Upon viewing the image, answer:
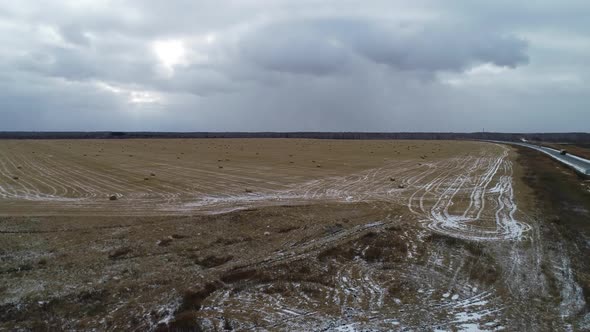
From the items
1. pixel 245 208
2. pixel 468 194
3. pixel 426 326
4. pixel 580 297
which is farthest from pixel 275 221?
pixel 468 194

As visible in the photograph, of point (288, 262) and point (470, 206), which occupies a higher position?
point (470, 206)

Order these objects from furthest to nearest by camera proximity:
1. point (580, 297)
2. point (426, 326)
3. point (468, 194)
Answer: point (468, 194) → point (580, 297) → point (426, 326)

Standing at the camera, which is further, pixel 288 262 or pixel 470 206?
pixel 470 206

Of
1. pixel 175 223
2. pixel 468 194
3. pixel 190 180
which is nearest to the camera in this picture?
pixel 175 223

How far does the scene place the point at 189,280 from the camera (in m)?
9.25

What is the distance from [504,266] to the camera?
33.6ft

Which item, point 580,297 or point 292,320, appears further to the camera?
point 580,297

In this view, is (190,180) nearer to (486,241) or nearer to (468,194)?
(468,194)

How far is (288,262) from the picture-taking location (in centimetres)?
1043

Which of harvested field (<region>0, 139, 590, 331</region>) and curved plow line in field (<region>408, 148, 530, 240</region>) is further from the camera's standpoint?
curved plow line in field (<region>408, 148, 530, 240</region>)

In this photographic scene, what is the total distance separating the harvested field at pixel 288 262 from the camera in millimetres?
7719

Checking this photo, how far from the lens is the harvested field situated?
772 cm

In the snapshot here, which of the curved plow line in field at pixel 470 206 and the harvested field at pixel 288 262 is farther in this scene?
the curved plow line in field at pixel 470 206

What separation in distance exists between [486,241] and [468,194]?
8924 mm
